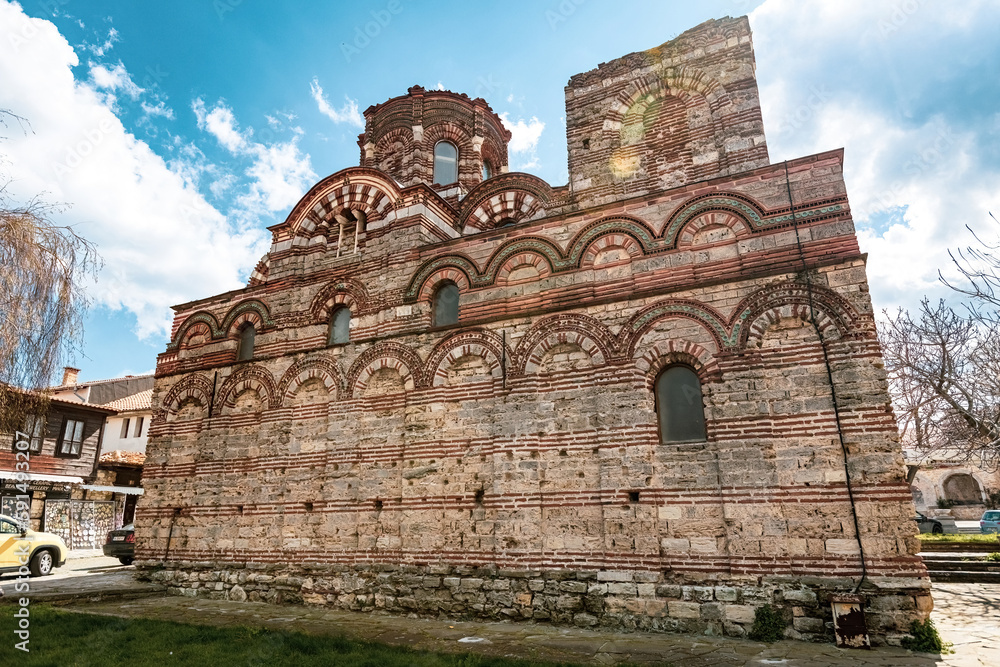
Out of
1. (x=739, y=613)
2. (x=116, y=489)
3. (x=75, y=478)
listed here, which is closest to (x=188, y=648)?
(x=739, y=613)

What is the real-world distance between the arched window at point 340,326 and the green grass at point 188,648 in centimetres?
499

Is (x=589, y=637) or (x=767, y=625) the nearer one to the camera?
(x=767, y=625)

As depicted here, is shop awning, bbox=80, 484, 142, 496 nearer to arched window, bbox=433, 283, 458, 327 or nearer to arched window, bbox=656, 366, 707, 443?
arched window, bbox=433, 283, 458, 327

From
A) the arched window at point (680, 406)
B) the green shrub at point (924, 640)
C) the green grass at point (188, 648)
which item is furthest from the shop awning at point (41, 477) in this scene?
the green shrub at point (924, 640)

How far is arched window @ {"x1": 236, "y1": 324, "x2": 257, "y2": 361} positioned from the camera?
11656mm

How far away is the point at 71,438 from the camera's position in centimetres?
1995

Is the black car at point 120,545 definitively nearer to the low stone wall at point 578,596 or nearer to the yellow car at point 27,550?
the yellow car at point 27,550

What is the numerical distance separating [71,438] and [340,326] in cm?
1535

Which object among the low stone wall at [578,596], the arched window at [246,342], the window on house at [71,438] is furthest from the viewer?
the window on house at [71,438]

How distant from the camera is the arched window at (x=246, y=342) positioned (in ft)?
38.2

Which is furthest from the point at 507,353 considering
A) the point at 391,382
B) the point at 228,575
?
the point at 228,575

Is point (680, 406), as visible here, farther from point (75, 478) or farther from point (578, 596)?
point (75, 478)

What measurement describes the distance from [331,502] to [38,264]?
5296mm

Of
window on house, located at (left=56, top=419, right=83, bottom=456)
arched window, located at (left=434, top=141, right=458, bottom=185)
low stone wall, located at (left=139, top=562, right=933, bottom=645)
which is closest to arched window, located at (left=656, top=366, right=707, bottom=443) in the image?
low stone wall, located at (left=139, top=562, right=933, bottom=645)
